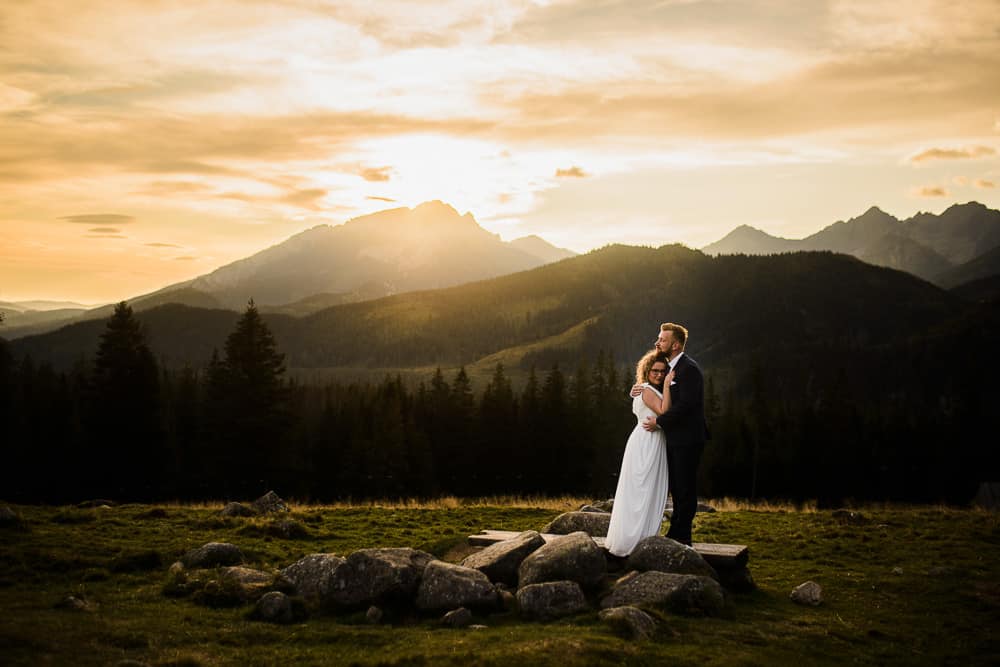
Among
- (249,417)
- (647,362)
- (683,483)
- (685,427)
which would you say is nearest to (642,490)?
(683,483)

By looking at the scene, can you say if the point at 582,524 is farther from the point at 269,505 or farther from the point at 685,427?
the point at 269,505

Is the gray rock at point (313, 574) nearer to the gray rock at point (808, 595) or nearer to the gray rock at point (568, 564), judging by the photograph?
the gray rock at point (568, 564)

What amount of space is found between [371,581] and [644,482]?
5.91 m

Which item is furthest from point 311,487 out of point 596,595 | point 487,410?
point 596,595

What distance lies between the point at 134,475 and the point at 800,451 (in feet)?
231

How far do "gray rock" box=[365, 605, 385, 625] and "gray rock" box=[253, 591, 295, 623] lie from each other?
1.38 m

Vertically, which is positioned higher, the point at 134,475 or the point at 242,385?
the point at 242,385

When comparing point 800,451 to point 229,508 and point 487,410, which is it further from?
point 229,508

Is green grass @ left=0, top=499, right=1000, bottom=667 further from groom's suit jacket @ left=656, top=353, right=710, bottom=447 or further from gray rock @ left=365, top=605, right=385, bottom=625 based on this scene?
groom's suit jacket @ left=656, top=353, right=710, bottom=447

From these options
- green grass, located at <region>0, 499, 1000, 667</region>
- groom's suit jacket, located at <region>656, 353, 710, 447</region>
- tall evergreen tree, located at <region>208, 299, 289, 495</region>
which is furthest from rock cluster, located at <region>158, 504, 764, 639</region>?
tall evergreen tree, located at <region>208, 299, 289, 495</region>

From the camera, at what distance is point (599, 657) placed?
31.4 feet

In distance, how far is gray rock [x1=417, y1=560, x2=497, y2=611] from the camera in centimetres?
1252

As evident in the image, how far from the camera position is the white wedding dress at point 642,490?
1420 cm

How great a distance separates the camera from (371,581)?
13.0 m
